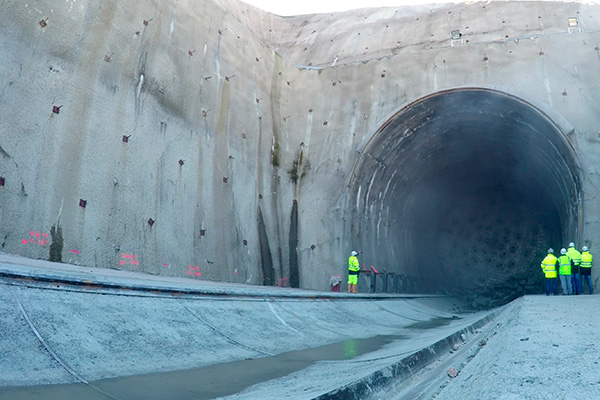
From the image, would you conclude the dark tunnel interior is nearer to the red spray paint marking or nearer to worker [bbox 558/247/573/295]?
worker [bbox 558/247/573/295]

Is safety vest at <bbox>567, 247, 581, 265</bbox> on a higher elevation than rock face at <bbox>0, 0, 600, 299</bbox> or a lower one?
lower

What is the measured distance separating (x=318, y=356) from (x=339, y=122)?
36.0 feet

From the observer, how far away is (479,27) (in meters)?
18.3

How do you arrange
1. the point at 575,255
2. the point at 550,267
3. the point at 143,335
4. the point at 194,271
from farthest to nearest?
the point at 550,267, the point at 575,255, the point at 194,271, the point at 143,335

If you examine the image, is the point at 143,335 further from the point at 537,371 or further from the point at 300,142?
the point at 300,142

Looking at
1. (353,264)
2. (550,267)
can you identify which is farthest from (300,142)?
(550,267)

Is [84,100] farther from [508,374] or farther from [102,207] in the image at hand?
[508,374]

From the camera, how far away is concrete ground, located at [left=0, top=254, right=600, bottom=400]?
97.5 inches

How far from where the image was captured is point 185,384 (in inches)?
129

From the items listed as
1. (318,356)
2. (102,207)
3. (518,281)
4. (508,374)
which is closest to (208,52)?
(102,207)

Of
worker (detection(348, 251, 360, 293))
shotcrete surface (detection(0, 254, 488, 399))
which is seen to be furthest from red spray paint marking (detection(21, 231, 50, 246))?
worker (detection(348, 251, 360, 293))

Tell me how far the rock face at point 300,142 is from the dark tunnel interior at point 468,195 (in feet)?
0.24

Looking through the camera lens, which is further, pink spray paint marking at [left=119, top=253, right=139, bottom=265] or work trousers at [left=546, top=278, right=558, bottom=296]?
work trousers at [left=546, top=278, right=558, bottom=296]

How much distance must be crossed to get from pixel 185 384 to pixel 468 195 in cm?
1895
